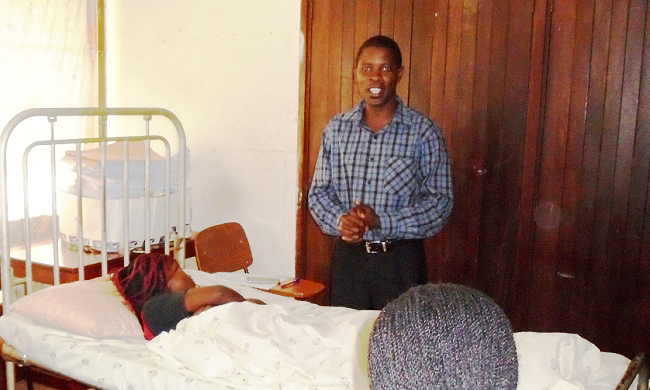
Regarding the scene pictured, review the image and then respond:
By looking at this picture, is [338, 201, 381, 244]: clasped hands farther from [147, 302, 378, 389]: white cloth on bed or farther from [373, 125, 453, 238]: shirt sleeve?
[147, 302, 378, 389]: white cloth on bed

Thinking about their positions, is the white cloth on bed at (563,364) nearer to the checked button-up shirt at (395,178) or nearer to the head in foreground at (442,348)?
the checked button-up shirt at (395,178)

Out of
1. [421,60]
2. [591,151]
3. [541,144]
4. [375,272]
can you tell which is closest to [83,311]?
[375,272]

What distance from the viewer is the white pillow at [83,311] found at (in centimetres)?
216

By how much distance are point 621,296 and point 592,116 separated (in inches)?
30.8

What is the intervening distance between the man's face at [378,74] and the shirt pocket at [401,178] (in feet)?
0.86

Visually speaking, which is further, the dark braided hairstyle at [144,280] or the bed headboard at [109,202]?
the bed headboard at [109,202]

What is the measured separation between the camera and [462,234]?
124 inches

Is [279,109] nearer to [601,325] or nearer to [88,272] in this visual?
[88,272]

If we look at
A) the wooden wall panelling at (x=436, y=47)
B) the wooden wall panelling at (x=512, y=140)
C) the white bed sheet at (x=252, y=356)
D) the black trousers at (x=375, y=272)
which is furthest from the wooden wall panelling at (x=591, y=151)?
the white bed sheet at (x=252, y=356)

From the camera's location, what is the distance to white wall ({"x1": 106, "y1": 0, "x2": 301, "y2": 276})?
3508 mm

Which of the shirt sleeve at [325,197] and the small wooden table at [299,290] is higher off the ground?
the shirt sleeve at [325,197]

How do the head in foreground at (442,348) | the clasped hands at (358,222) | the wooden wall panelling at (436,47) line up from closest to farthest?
1. the head in foreground at (442,348)
2. the clasped hands at (358,222)
3. the wooden wall panelling at (436,47)

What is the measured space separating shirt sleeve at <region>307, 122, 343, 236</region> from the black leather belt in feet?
0.43

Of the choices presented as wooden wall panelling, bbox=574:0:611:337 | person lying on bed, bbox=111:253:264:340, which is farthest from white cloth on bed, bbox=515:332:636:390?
wooden wall panelling, bbox=574:0:611:337
